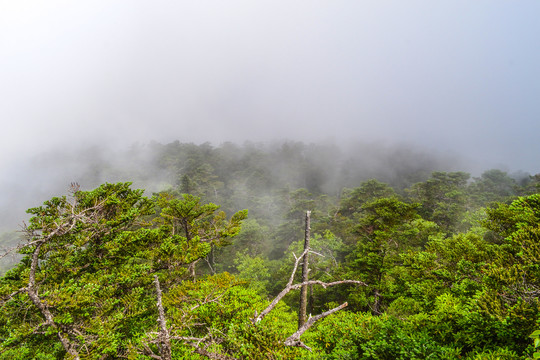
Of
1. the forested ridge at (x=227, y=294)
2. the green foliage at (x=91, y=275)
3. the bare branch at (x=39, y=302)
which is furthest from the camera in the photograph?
the green foliage at (x=91, y=275)

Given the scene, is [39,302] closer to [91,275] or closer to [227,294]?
[91,275]

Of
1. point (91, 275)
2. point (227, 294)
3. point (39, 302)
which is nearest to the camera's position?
point (39, 302)

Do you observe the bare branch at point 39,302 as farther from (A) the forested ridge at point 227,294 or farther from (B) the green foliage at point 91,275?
(B) the green foliage at point 91,275

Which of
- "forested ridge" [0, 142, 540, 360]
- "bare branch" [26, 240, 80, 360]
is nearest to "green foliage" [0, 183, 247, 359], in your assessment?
"forested ridge" [0, 142, 540, 360]

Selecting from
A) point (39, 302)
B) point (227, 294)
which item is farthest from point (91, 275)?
point (227, 294)

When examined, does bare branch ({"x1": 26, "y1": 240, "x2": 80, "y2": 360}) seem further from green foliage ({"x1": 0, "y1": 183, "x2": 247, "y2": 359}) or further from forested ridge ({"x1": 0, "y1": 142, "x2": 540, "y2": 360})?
green foliage ({"x1": 0, "y1": 183, "x2": 247, "y2": 359})

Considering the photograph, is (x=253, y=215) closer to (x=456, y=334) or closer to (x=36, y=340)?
(x=36, y=340)

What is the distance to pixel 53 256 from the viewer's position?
952cm

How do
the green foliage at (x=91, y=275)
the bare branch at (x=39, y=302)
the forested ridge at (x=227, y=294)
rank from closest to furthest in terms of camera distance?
1. the forested ridge at (x=227, y=294)
2. the bare branch at (x=39, y=302)
3. the green foliage at (x=91, y=275)

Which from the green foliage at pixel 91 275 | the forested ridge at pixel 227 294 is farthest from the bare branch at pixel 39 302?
the green foliage at pixel 91 275

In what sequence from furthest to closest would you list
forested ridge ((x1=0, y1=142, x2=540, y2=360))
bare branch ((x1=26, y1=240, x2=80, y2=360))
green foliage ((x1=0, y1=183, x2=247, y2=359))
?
1. green foliage ((x1=0, y1=183, x2=247, y2=359))
2. bare branch ((x1=26, y1=240, x2=80, y2=360))
3. forested ridge ((x1=0, y1=142, x2=540, y2=360))

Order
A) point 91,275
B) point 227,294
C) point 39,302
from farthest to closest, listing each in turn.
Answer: point 227,294 → point 91,275 → point 39,302

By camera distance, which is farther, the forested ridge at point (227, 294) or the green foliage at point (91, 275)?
the green foliage at point (91, 275)

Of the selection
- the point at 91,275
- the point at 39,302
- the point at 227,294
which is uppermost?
the point at 39,302
